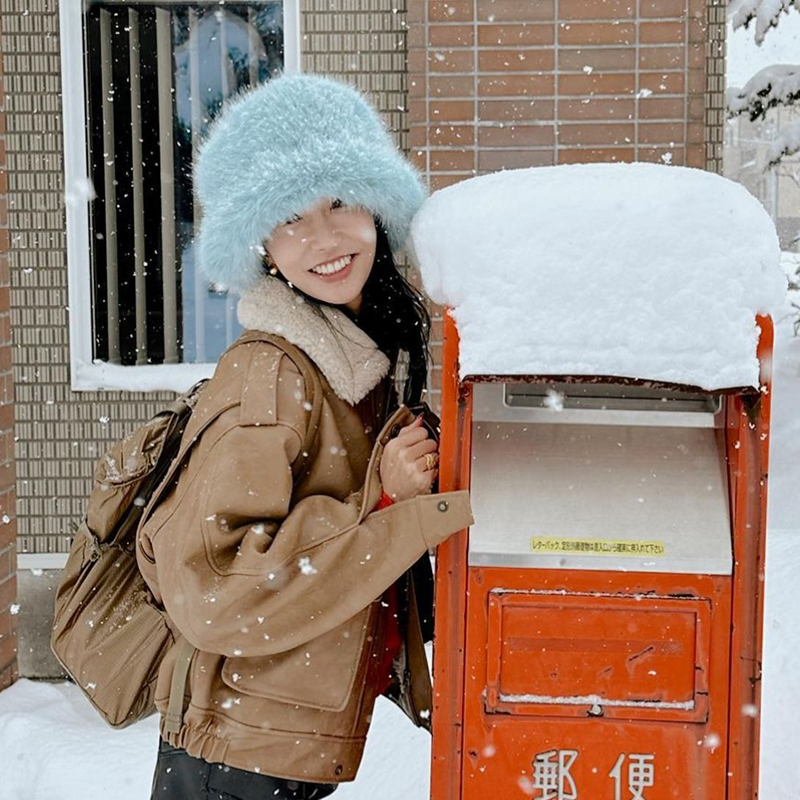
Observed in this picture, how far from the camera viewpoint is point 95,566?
2023 mm

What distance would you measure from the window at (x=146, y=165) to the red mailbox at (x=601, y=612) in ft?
10.8

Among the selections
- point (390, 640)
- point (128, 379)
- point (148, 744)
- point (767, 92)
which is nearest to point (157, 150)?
point (128, 379)

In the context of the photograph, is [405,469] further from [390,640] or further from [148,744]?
[148,744]

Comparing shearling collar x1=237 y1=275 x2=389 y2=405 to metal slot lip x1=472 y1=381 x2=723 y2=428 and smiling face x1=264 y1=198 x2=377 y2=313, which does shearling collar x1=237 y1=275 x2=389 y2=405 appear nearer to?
smiling face x1=264 y1=198 x2=377 y2=313

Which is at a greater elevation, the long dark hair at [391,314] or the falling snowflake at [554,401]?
the long dark hair at [391,314]

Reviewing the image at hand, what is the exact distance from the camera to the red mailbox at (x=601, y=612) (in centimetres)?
178

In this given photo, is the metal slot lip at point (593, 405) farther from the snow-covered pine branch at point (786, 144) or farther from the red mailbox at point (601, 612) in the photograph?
the snow-covered pine branch at point (786, 144)

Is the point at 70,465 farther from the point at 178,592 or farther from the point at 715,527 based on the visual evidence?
the point at 715,527

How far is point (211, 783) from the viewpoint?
1.86 m

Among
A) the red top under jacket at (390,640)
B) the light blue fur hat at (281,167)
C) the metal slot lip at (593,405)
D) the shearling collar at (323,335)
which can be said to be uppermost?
the light blue fur hat at (281,167)

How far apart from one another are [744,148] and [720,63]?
3255 cm

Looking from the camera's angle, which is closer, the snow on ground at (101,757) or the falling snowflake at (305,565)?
the falling snowflake at (305,565)

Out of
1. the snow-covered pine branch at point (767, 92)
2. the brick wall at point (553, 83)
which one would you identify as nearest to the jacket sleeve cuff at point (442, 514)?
the brick wall at point (553, 83)

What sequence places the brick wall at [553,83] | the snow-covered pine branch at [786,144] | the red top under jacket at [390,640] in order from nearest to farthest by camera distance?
the red top under jacket at [390,640] → the brick wall at [553,83] → the snow-covered pine branch at [786,144]
